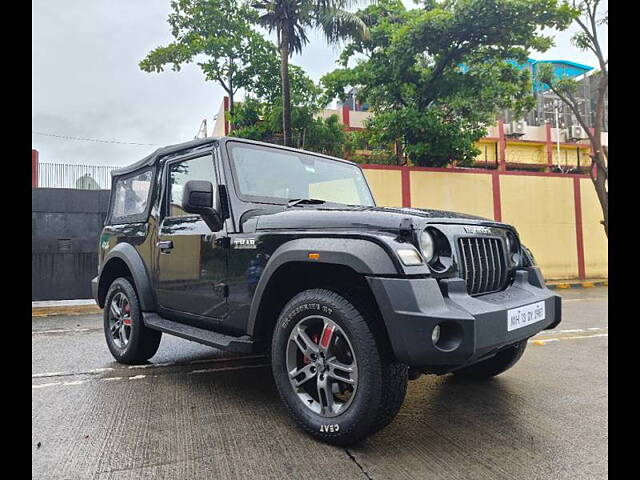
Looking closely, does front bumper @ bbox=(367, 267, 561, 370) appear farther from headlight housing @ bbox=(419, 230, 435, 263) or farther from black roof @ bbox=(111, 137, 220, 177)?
black roof @ bbox=(111, 137, 220, 177)

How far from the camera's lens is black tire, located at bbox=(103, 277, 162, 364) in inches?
163

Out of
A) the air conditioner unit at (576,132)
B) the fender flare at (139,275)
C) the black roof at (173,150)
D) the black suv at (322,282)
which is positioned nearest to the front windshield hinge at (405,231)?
the black suv at (322,282)

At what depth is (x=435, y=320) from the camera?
2.24 metres

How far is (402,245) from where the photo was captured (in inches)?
95.8

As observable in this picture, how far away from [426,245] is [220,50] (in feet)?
50.1

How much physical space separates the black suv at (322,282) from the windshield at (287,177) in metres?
0.01

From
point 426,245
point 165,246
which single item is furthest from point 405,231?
point 165,246

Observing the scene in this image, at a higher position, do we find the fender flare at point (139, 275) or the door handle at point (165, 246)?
the door handle at point (165, 246)

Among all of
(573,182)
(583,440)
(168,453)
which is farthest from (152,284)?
(573,182)

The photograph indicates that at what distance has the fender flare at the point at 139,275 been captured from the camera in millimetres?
4031

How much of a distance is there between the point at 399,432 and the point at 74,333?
5.37 metres

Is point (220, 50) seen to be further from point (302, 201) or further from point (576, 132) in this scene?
point (576, 132)

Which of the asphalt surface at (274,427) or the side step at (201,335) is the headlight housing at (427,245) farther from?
the side step at (201,335)
